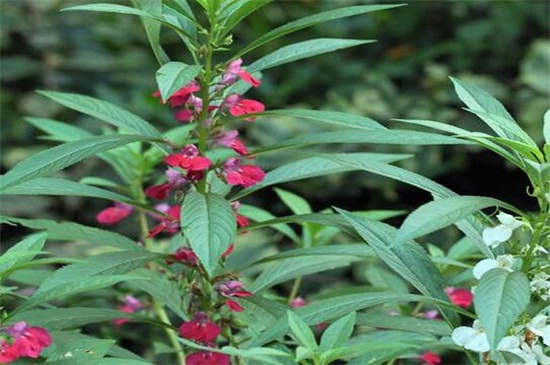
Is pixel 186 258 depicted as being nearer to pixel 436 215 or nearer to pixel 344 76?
pixel 436 215

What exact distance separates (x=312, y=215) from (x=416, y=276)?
0.20 metres

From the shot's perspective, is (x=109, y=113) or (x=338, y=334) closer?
(x=338, y=334)

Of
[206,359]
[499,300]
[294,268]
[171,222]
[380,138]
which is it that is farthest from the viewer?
[294,268]

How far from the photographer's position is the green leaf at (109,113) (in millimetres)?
1371

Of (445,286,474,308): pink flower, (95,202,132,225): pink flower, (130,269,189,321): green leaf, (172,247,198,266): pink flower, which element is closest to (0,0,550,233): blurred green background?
(95,202,132,225): pink flower

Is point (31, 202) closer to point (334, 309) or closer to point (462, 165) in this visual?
point (462, 165)

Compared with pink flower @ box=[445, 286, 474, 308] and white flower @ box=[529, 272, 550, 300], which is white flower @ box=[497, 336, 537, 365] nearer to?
white flower @ box=[529, 272, 550, 300]

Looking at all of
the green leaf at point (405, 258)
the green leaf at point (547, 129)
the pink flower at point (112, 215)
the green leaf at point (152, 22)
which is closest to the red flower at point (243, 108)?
the green leaf at point (152, 22)

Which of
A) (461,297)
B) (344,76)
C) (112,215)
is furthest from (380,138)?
(344,76)

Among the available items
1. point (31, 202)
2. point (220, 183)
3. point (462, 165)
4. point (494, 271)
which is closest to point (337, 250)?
point (220, 183)

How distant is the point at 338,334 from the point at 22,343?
33 cm

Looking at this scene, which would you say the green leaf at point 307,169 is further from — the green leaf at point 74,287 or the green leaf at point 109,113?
the green leaf at point 74,287

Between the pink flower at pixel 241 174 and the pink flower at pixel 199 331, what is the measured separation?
0.18m

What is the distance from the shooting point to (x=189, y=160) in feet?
4.14
